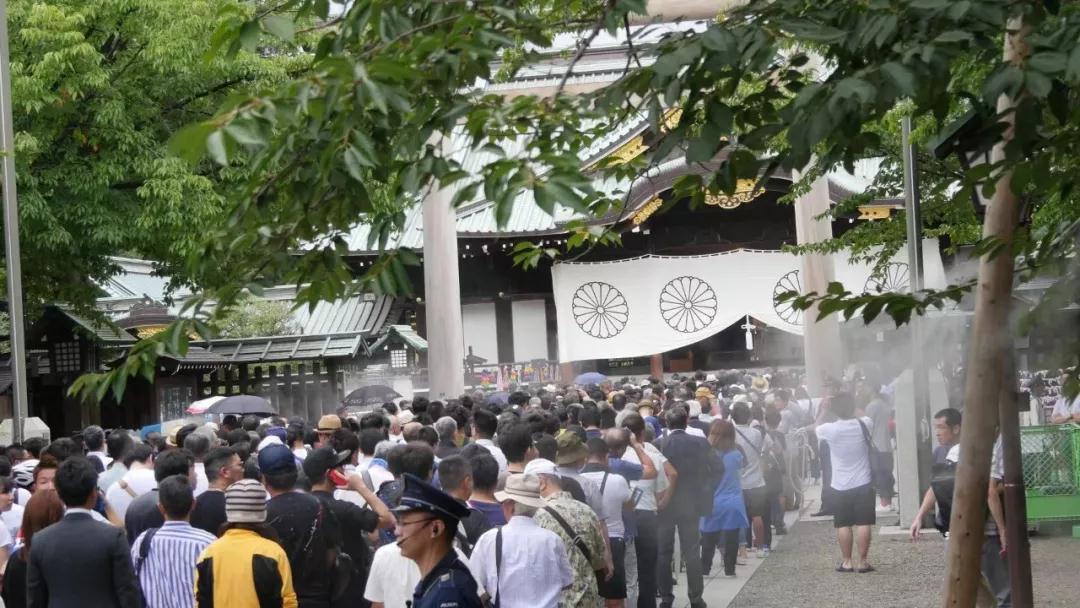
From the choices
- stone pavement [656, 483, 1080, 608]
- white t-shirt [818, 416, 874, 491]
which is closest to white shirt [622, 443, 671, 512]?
stone pavement [656, 483, 1080, 608]

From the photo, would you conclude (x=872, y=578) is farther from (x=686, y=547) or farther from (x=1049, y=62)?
(x=1049, y=62)

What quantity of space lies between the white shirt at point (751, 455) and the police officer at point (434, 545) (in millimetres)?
8242

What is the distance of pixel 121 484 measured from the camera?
8.75 metres

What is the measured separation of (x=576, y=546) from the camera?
6.55 m

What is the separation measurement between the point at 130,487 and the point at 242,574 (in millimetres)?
3434

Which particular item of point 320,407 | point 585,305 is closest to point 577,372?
point 585,305

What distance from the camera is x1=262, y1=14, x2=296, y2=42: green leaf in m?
3.24

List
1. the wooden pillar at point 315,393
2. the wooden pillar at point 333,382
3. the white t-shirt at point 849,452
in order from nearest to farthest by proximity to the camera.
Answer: the white t-shirt at point 849,452 → the wooden pillar at point 333,382 → the wooden pillar at point 315,393

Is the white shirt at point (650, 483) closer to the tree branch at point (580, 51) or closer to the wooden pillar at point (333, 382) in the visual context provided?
the tree branch at point (580, 51)

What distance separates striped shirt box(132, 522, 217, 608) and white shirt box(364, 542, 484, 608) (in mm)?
1060

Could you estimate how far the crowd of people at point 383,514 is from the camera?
5645 millimetres

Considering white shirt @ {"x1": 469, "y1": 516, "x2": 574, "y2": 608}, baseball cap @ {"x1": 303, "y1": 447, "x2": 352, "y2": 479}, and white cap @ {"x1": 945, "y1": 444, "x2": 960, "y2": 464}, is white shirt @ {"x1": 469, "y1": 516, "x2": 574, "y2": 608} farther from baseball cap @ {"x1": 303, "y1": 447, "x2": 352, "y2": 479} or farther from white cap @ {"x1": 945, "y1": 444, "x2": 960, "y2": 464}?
white cap @ {"x1": 945, "y1": 444, "x2": 960, "y2": 464}

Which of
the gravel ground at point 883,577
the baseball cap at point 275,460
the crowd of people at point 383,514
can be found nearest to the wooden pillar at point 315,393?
the gravel ground at point 883,577

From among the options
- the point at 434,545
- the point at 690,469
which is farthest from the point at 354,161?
the point at 690,469
